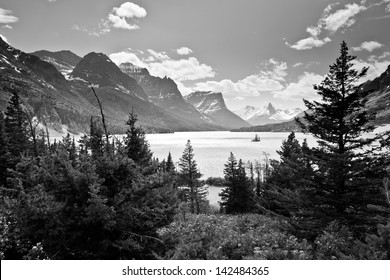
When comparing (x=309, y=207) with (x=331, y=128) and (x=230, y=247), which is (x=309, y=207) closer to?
(x=331, y=128)

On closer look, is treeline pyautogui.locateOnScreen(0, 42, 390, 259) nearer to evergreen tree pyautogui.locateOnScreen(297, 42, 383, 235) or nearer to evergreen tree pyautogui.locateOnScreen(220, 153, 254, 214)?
evergreen tree pyautogui.locateOnScreen(297, 42, 383, 235)

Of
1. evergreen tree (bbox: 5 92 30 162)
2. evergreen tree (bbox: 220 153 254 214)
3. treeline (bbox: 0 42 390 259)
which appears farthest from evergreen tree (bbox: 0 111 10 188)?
evergreen tree (bbox: 220 153 254 214)

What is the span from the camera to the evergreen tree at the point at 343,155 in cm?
1020

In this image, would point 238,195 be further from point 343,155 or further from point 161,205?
point 161,205

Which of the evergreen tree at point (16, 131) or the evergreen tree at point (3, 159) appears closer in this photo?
the evergreen tree at point (3, 159)

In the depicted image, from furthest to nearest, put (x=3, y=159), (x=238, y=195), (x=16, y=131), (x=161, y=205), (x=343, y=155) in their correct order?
(x=238, y=195) → (x=16, y=131) → (x=3, y=159) → (x=343, y=155) → (x=161, y=205)

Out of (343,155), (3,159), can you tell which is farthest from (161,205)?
(3,159)

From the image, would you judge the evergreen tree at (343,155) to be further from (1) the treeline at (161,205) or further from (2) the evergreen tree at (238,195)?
(2) the evergreen tree at (238,195)

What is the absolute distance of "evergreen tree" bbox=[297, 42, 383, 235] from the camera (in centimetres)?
1020

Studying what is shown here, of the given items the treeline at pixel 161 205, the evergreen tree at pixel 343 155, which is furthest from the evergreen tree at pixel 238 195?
the evergreen tree at pixel 343 155

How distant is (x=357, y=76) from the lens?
10922mm

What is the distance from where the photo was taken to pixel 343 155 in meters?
9.75
